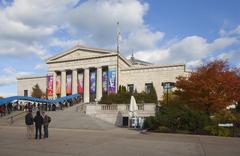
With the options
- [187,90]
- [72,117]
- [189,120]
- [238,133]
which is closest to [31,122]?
[189,120]

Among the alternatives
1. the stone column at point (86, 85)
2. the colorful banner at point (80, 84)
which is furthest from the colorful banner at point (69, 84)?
the stone column at point (86, 85)

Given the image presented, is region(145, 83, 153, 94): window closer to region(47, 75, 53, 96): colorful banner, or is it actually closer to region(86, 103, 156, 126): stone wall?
region(47, 75, 53, 96): colorful banner

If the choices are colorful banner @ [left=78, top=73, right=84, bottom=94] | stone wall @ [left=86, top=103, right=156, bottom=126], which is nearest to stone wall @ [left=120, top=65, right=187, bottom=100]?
colorful banner @ [left=78, top=73, right=84, bottom=94]

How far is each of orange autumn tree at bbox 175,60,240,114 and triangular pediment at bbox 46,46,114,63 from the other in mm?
35837

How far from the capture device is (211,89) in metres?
35.0

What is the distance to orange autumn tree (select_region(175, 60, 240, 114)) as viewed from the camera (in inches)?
1373

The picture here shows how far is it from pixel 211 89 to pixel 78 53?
45.9 m

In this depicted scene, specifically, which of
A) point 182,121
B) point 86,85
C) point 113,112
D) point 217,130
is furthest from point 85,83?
point 217,130

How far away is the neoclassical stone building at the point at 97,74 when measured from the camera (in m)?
68.8

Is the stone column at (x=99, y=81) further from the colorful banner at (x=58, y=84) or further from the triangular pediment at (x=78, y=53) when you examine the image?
the colorful banner at (x=58, y=84)

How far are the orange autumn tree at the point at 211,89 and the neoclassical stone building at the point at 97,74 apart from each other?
95.3ft

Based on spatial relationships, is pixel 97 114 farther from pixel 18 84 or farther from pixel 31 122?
pixel 18 84

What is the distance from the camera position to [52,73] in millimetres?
79625

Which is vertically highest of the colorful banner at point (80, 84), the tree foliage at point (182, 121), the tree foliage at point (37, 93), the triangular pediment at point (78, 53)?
the triangular pediment at point (78, 53)
